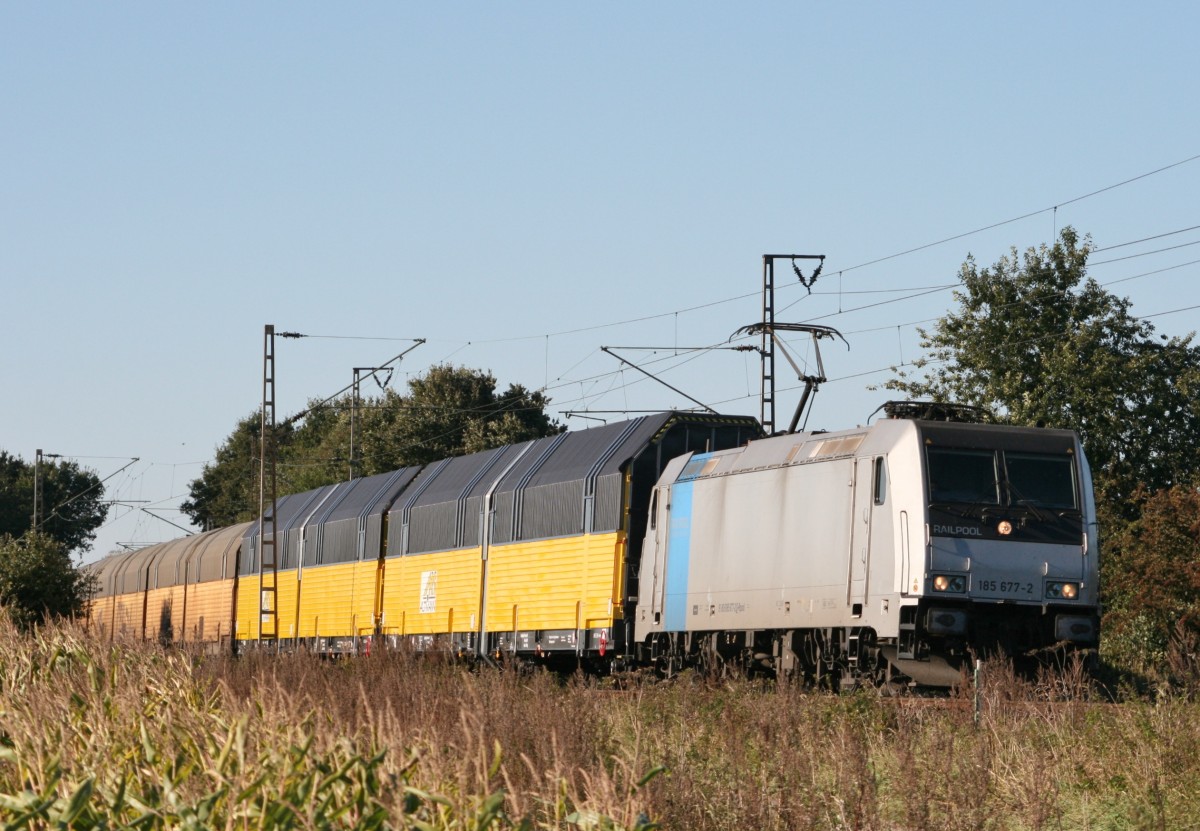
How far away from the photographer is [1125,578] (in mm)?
35625

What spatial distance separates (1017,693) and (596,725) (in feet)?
16.4

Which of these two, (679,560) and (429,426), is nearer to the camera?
(679,560)

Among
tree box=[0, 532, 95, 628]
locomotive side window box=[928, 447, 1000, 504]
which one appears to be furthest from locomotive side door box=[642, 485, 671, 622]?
tree box=[0, 532, 95, 628]

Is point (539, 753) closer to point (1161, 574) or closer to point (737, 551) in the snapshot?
point (737, 551)

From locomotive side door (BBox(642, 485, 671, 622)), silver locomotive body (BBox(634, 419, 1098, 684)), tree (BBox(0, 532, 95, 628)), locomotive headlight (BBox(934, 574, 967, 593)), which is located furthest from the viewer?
tree (BBox(0, 532, 95, 628))

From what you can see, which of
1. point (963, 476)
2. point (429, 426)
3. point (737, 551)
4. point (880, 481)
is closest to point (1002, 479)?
point (963, 476)

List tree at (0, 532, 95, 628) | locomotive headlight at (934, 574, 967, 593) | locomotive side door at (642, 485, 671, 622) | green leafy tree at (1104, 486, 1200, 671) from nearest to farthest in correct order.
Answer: locomotive headlight at (934, 574, 967, 593)
locomotive side door at (642, 485, 671, 622)
green leafy tree at (1104, 486, 1200, 671)
tree at (0, 532, 95, 628)

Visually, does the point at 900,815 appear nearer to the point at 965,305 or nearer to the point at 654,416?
the point at 654,416

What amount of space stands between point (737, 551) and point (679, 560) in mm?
1479

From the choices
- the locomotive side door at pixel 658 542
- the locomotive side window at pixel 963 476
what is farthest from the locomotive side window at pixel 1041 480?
the locomotive side door at pixel 658 542

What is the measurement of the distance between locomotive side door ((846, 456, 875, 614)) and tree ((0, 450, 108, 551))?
96385mm

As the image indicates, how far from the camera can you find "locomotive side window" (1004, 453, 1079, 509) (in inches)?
761

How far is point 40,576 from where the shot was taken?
51344mm

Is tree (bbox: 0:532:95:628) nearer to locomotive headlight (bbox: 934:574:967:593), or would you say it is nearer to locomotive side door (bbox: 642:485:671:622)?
locomotive side door (bbox: 642:485:671:622)
